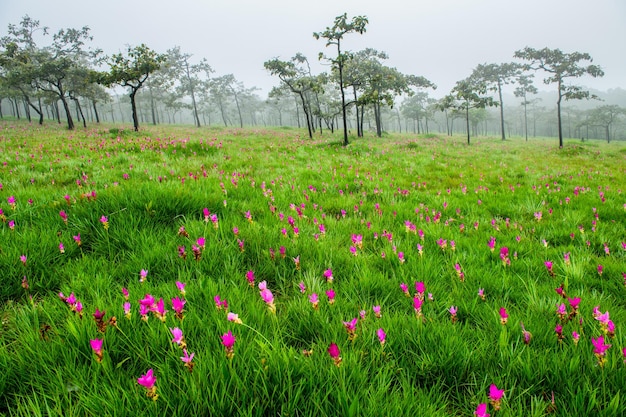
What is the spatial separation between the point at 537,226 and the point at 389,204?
2.19 meters

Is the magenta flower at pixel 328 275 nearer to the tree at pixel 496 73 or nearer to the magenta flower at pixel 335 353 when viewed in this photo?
the magenta flower at pixel 335 353

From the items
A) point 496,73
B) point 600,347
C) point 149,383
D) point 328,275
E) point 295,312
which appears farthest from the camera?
point 496,73

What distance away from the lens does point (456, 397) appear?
1492 mm

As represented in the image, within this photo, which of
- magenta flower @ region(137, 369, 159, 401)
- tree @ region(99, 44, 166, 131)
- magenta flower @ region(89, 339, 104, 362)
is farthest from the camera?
tree @ region(99, 44, 166, 131)

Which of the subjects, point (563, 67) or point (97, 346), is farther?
point (563, 67)

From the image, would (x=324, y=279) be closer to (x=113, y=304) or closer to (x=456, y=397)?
(x=456, y=397)

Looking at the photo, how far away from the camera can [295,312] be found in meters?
2.01

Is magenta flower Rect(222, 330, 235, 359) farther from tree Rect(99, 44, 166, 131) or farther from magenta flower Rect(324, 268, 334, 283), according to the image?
tree Rect(99, 44, 166, 131)

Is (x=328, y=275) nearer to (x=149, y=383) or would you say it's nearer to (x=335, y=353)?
(x=335, y=353)

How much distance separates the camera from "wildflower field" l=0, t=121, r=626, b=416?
131 cm

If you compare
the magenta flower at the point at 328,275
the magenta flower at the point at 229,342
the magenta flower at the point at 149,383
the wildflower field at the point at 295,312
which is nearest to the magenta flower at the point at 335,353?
the wildflower field at the point at 295,312

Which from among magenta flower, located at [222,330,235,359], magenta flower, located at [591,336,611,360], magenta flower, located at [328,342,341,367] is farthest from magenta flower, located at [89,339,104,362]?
magenta flower, located at [591,336,611,360]

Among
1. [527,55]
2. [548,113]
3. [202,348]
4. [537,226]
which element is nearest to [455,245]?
[537,226]

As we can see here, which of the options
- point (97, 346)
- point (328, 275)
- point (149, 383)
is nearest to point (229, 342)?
point (149, 383)
